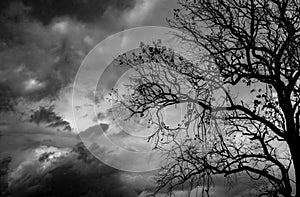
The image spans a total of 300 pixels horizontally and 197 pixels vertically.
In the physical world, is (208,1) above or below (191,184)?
above

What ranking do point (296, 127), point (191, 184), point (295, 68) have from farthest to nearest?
1. point (191, 184)
2. point (296, 127)
3. point (295, 68)

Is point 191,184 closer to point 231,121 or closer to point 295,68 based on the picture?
point 231,121

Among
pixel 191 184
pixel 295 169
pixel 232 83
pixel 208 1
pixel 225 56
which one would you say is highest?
pixel 208 1

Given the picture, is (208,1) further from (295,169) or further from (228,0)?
(295,169)

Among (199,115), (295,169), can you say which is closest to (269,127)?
(295,169)

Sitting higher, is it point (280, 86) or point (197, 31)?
point (197, 31)

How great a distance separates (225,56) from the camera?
823 centimetres

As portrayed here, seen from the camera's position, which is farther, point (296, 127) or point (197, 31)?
point (197, 31)

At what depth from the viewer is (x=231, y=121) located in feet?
29.1

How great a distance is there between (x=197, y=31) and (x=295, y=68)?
288cm

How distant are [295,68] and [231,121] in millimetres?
2380

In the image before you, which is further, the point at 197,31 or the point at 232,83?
the point at 197,31

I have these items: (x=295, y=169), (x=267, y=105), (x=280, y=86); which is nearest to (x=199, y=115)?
(x=267, y=105)

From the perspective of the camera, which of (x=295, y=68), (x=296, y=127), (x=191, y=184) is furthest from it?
(x=191, y=184)
